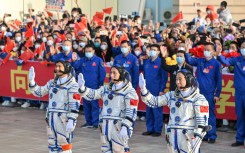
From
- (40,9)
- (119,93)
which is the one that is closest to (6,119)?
(119,93)

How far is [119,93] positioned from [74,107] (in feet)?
2.88

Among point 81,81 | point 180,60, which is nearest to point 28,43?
point 180,60

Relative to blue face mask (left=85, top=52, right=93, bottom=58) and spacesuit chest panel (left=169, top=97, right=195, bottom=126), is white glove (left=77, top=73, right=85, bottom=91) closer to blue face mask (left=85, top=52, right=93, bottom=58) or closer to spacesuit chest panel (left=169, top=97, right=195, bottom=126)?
spacesuit chest panel (left=169, top=97, right=195, bottom=126)

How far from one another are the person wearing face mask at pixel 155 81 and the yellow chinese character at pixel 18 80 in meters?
5.07

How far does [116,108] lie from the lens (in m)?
12.9

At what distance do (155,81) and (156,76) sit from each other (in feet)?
0.37

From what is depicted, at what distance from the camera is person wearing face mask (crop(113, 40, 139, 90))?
57.7ft

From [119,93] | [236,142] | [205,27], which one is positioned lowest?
[236,142]

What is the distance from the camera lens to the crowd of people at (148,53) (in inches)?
637

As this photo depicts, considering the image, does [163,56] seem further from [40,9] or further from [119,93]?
[40,9]

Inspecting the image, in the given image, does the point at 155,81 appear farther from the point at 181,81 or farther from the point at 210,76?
the point at 181,81

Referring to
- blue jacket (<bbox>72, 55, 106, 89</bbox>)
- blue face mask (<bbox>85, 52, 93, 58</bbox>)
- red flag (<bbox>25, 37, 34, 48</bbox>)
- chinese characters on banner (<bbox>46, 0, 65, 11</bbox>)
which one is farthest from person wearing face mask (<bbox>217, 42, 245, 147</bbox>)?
chinese characters on banner (<bbox>46, 0, 65, 11</bbox>)

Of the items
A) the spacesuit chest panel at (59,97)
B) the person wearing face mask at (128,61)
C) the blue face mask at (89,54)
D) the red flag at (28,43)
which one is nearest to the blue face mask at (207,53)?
the person wearing face mask at (128,61)

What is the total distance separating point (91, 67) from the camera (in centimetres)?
1795
